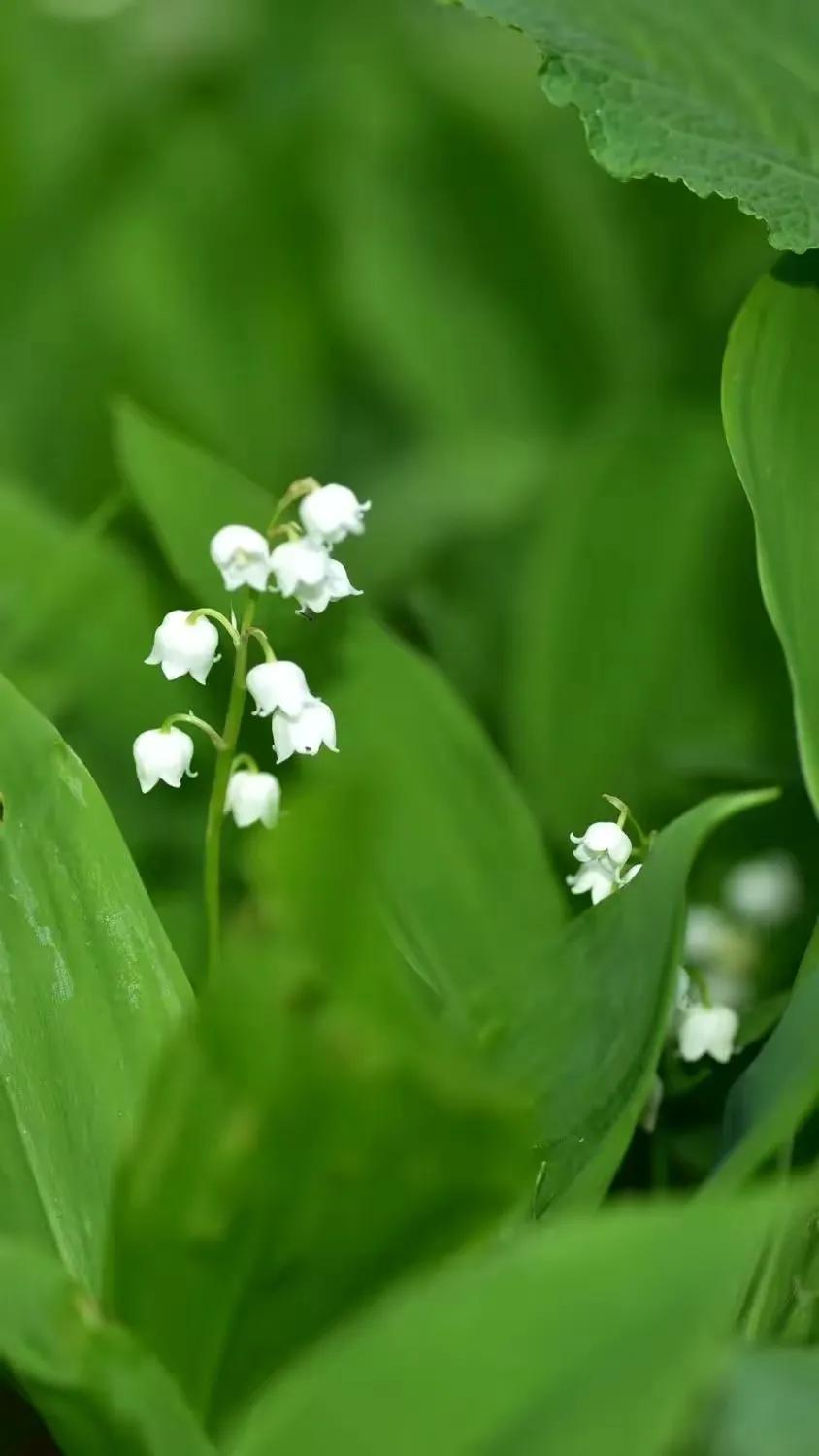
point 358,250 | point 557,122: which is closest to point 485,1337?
point 358,250

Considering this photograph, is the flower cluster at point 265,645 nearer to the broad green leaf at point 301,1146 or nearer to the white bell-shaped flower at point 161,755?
the white bell-shaped flower at point 161,755

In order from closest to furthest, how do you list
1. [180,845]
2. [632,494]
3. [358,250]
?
[180,845] < [632,494] < [358,250]

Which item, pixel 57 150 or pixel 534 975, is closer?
pixel 534 975

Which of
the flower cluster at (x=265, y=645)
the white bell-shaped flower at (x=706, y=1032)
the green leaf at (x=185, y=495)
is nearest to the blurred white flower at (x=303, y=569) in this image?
the flower cluster at (x=265, y=645)

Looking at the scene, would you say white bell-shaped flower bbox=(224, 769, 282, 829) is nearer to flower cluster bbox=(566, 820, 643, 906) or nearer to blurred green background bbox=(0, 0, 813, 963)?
flower cluster bbox=(566, 820, 643, 906)

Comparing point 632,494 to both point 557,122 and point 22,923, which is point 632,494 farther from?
point 22,923

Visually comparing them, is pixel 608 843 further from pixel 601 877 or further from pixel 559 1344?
pixel 559 1344

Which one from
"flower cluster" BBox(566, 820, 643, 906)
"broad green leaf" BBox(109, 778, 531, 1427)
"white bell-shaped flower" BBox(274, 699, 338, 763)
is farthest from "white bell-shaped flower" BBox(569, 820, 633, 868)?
"broad green leaf" BBox(109, 778, 531, 1427)
